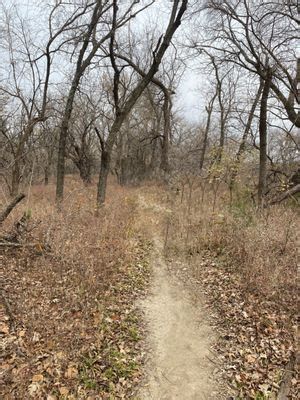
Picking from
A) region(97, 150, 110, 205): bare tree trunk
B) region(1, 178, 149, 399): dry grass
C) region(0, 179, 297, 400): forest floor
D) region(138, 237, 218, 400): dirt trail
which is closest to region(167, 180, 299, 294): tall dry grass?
region(0, 179, 297, 400): forest floor

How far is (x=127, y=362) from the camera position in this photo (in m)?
3.60

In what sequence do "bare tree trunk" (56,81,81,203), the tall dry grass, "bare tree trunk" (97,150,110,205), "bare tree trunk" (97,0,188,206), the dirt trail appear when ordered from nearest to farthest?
the dirt trail < the tall dry grass < "bare tree trunk" (97,0,188,206) < "bare tree trunk" (97,150,110,205) < "bare tree trunk" (56,81,81,203)

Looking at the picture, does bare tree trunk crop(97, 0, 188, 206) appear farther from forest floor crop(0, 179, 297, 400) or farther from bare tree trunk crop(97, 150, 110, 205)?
forest floor crop(0, 179, 297, 400)

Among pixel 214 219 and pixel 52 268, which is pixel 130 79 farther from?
pixel 52 268

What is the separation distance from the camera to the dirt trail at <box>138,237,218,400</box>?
128 inches

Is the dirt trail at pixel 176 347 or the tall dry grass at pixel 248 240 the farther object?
the tall dry grass at pixel 248 240

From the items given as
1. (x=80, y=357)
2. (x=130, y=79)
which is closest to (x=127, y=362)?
(x=80, y=357)

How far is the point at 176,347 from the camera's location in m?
3.87

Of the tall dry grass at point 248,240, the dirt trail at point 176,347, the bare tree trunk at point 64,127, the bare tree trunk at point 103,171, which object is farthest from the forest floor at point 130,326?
the bare tree trunk at point 64,127

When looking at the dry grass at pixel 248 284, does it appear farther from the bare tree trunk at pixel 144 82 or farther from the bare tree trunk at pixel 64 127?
the bare tree trunk at pixel 64 127

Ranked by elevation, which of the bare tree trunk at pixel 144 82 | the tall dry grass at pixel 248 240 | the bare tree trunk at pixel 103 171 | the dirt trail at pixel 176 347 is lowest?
the dirt trail at pixel 176 347

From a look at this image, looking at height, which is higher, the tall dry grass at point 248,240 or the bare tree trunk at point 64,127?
the bare tree trunk at point 64,127

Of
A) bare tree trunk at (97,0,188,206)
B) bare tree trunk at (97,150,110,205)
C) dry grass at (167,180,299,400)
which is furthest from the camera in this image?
bare tree trunk at (97,150,110,205)

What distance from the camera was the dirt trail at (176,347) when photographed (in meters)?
3.26
